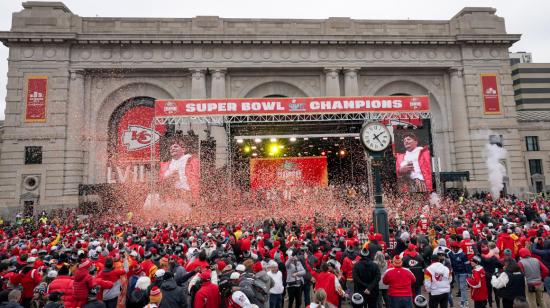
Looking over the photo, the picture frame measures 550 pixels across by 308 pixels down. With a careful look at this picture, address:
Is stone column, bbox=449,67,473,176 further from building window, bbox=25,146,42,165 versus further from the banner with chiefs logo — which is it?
building window, bbox=25,146,42,165

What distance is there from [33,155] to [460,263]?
1441 inches

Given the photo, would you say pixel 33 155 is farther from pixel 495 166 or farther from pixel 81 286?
pixel 495 166

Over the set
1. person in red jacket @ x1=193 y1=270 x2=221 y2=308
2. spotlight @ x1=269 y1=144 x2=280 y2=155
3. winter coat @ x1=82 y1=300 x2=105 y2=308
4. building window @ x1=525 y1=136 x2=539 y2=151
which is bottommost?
winter coat @ x1=82 y1=300 x2=105 y2=308

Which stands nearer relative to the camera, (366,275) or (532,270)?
(366,275)

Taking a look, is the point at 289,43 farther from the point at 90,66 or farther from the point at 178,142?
the point at 90,66

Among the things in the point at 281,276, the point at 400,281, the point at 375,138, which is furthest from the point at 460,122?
the point at 281,276

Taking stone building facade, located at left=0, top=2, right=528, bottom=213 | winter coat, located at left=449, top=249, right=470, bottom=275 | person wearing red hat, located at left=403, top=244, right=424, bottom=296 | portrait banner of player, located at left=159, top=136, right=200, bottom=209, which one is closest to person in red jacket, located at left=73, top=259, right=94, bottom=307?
person wearing red hat, located at left=403, top=244, right=424, bottom=296

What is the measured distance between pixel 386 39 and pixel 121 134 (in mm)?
29231

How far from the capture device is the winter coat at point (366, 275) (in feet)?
25.5

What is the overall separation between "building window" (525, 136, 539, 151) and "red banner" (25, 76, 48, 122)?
55.7 m

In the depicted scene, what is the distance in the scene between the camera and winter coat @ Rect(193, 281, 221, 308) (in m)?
6.26

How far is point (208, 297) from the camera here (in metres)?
6.29

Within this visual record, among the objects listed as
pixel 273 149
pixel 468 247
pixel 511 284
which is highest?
pixel 273 149

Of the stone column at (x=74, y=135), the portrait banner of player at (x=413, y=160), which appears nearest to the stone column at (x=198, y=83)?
the stone column at (x=74, y=135)
